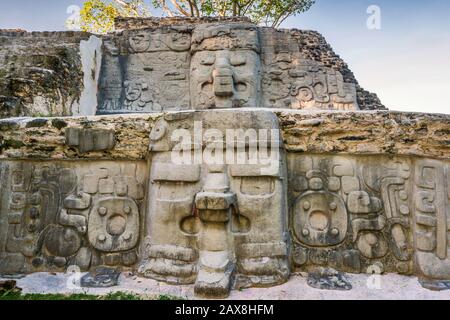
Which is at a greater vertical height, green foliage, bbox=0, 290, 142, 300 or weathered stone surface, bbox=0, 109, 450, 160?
weathered stone surface, bbox=0, 109, 450, 160

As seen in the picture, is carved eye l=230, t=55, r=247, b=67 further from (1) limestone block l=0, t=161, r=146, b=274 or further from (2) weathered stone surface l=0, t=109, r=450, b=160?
(1) limestone block l=0, t=161, r=146, b=274

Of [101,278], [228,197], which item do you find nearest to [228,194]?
[228,197]

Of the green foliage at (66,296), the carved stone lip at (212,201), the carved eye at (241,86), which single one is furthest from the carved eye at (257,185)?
the carved eye at (241,86)

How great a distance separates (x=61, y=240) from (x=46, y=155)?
2.24 ft

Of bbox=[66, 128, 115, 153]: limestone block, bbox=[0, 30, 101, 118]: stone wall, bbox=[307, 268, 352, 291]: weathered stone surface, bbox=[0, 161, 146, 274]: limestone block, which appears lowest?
bbox=[307, 268, 352, 291]: weathered stone surface

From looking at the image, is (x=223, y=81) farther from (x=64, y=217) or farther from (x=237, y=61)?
(x=64, y=217)

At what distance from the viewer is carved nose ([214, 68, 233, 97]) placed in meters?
5.65

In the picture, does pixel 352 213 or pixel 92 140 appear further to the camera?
pixel 92 140

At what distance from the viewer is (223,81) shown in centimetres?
565

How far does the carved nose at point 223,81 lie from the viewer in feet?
18.5

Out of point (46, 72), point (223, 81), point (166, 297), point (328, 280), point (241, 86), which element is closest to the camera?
point (166, 297)

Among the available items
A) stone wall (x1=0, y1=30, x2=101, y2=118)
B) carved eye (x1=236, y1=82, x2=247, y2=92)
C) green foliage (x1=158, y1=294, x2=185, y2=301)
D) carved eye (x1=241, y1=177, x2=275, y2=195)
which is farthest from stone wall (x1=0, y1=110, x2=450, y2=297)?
carved eye (x1=236, y1=82, x2=247, y2=92)

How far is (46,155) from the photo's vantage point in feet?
8.79

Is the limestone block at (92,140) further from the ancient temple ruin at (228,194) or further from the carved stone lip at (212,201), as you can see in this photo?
the carved stone lip at (212,201)
